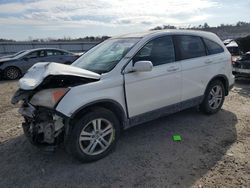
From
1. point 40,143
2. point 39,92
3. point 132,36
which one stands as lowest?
point 40,143

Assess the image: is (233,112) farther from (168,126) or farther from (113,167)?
(113,167)

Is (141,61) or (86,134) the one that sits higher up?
(141,61)

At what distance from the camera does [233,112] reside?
20.0 ft

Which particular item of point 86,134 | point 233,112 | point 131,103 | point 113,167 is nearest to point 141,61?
point 131,103

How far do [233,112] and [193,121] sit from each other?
1.17 meters

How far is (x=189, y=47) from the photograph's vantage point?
5.25 meters

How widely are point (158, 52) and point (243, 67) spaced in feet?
17.1

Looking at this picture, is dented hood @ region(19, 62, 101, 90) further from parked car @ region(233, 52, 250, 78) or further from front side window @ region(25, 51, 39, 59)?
front side window @ region(25, 51, 39, 59)

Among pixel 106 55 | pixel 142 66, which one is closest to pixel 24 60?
pixel 106 55

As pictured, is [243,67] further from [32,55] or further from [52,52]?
[32,55]

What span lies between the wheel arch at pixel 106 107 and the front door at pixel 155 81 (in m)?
0.15

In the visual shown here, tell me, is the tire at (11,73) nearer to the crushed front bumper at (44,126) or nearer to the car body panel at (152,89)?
the crushed front bumper at (44,126)

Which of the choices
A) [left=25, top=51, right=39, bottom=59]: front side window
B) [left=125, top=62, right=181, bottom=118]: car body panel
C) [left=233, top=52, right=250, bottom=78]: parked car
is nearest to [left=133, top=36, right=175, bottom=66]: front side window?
[left=125, top=62, right=181, bottom=118]: car body panel

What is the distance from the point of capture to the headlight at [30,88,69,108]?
364 centimetres
